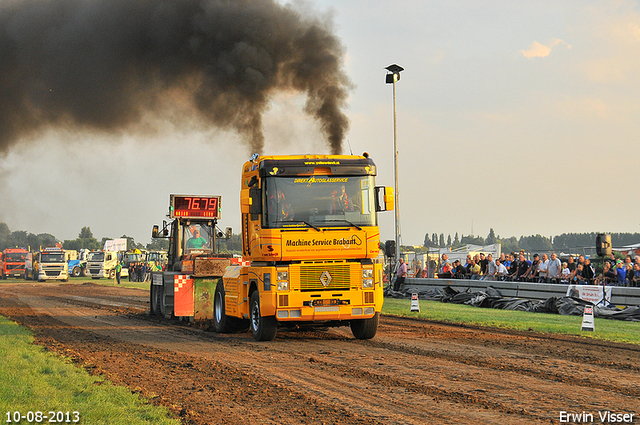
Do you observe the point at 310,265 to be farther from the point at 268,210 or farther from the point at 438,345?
the point at 438,345

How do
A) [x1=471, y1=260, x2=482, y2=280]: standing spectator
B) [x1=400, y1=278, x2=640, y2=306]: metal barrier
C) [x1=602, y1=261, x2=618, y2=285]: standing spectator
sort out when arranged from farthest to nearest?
[x1=471, y1=260, x2=482, y2=280]: standing spectator < [x1=602, y1=261, x2=618, y2=285]: standing spectator < [x1=400, y1=278, x2=640, y2=306]: metal barrier

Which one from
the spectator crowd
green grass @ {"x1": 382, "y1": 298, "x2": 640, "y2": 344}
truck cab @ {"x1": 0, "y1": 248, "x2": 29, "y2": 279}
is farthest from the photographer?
truck cab @ {"x1": 0, "y1": 248, "x2": 29, "y2": 279}

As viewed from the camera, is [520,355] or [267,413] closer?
[267,413]

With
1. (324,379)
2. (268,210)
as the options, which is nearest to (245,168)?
(268,210)

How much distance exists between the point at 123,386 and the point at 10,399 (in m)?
1.41

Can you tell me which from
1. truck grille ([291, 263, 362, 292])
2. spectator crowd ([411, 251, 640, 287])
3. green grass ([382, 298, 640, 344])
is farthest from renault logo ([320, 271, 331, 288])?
spectator crowd ([411, 251, 640, 287])

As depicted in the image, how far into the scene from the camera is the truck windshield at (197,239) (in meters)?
19.0

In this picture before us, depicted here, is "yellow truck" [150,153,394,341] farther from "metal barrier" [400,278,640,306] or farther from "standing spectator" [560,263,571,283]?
"standing spectator" [560,263,571,283]

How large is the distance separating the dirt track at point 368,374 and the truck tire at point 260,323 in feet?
0.71

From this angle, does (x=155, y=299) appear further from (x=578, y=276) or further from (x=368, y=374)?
(x=578, y=276)

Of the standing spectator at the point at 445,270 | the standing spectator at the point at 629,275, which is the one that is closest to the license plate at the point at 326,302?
A: the standing spectator at the point at 629,275

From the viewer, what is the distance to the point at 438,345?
1201 cm

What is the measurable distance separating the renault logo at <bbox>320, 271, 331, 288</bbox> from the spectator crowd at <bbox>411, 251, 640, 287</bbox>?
37.8ft

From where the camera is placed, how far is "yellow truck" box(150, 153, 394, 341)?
40.0 ft
